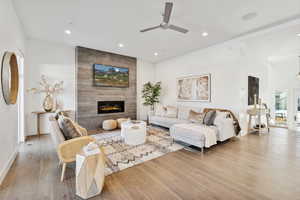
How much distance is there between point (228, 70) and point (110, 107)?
4689 millimetres

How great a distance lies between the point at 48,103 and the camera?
4.40 meters

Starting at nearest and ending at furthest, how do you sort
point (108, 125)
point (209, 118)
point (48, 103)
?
point (209, 118)
point (48, 103)
point (108, 125)

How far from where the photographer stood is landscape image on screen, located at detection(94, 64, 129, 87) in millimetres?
5367

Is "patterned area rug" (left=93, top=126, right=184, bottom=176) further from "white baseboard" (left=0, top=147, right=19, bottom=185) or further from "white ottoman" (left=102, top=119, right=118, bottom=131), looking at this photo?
"white baseboard" (left=0, top=147, right=19, bottom=185)

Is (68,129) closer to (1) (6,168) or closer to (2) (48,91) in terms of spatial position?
(1) (6,168)

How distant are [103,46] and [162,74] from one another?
10.5 ft

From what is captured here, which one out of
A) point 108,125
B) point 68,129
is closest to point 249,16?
point 68,129

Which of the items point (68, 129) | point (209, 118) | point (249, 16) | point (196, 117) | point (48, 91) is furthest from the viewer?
point (48, 91)


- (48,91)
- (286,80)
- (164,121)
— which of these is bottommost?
(164,121)

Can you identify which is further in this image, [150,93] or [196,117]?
[150,93]

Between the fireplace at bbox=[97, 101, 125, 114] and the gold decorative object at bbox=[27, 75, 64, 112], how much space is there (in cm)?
153

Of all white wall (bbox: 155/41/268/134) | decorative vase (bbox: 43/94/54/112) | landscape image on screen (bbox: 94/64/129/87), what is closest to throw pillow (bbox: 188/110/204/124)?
white wall (bbox: 155/41/268/134)

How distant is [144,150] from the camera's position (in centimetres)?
320


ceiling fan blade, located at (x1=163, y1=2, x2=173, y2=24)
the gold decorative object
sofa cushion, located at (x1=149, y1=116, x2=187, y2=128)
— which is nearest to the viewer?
ceiling fan blade, located at (x1=163, y1=2, x2=173, y2=24)
